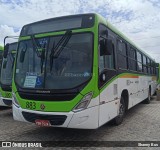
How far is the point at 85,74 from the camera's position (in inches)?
229

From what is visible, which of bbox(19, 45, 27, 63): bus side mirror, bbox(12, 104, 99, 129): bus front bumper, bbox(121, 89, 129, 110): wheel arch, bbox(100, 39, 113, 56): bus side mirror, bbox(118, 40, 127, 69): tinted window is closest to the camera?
bbox(12, 104, 99, 129): bus front bumper

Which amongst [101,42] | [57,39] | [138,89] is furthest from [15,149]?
[138,89]

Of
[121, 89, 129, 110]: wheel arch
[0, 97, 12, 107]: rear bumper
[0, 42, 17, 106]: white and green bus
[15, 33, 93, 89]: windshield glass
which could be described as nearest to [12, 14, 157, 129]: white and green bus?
[15, 33, 93, 89]: windshield glass

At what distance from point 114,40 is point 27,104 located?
3.23 meters


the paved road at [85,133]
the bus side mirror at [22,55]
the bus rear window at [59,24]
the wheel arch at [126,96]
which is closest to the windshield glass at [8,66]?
the paved road at [85,133]

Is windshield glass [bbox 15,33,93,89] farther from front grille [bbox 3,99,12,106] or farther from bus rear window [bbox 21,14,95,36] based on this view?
front grille [bbox 3,99,12,106]

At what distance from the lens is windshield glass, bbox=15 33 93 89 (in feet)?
19.2

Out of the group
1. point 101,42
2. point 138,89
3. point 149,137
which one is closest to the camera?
point 101,42

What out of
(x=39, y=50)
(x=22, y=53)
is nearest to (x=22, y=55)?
(x=22, y=53)

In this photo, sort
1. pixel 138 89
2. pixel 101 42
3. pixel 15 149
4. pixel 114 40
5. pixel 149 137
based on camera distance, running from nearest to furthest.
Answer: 1. pixel 15 149
2. pixel 101 42
3. pixel 149 137
4. pixel 114 40
5. pixel 138 89

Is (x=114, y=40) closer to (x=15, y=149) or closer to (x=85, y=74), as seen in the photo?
(x=85, y=74)

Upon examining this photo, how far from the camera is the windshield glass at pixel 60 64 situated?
5863 millimetres

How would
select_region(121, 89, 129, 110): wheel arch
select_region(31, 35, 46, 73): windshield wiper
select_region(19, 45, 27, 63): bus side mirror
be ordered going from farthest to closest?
select_region(121, 89, 129, 110): wheel arch
select_region(19, 45, 27, 63): bus side mirror
select_region(31, 35, 46, 73): windshield wiper

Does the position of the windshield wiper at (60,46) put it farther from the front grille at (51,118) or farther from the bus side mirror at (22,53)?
the front grille at (51,118)
